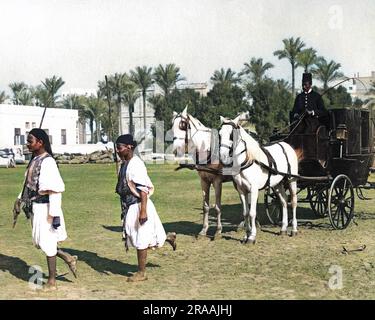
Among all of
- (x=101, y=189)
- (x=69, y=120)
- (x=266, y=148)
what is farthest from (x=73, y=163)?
(x=266, y=148)

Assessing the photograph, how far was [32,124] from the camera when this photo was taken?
5794 cm

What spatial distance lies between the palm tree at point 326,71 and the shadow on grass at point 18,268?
4374 centimetres

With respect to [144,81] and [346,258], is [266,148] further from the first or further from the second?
[144,81]

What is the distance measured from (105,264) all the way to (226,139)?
106 inches

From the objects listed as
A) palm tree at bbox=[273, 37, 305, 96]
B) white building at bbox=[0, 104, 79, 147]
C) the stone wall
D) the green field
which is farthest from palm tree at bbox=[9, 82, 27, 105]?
the green field

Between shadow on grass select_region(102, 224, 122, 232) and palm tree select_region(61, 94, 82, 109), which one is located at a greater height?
palm tree select_region(61, 94, 82, 109)

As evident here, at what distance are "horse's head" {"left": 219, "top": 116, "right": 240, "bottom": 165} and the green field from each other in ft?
4.91

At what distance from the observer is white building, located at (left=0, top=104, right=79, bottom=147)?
53688mm

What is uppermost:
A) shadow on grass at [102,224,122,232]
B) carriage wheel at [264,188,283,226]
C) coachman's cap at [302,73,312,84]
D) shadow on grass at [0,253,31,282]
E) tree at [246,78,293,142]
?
tree at [246,78,293,142]

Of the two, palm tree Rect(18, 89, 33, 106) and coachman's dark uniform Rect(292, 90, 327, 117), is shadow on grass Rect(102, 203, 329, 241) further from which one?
palm tree Rect(18, 89, 33, 106)

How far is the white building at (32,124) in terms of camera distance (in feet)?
176

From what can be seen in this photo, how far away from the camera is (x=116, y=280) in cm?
684

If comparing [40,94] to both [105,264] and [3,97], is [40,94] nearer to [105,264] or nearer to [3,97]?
[3,97]
